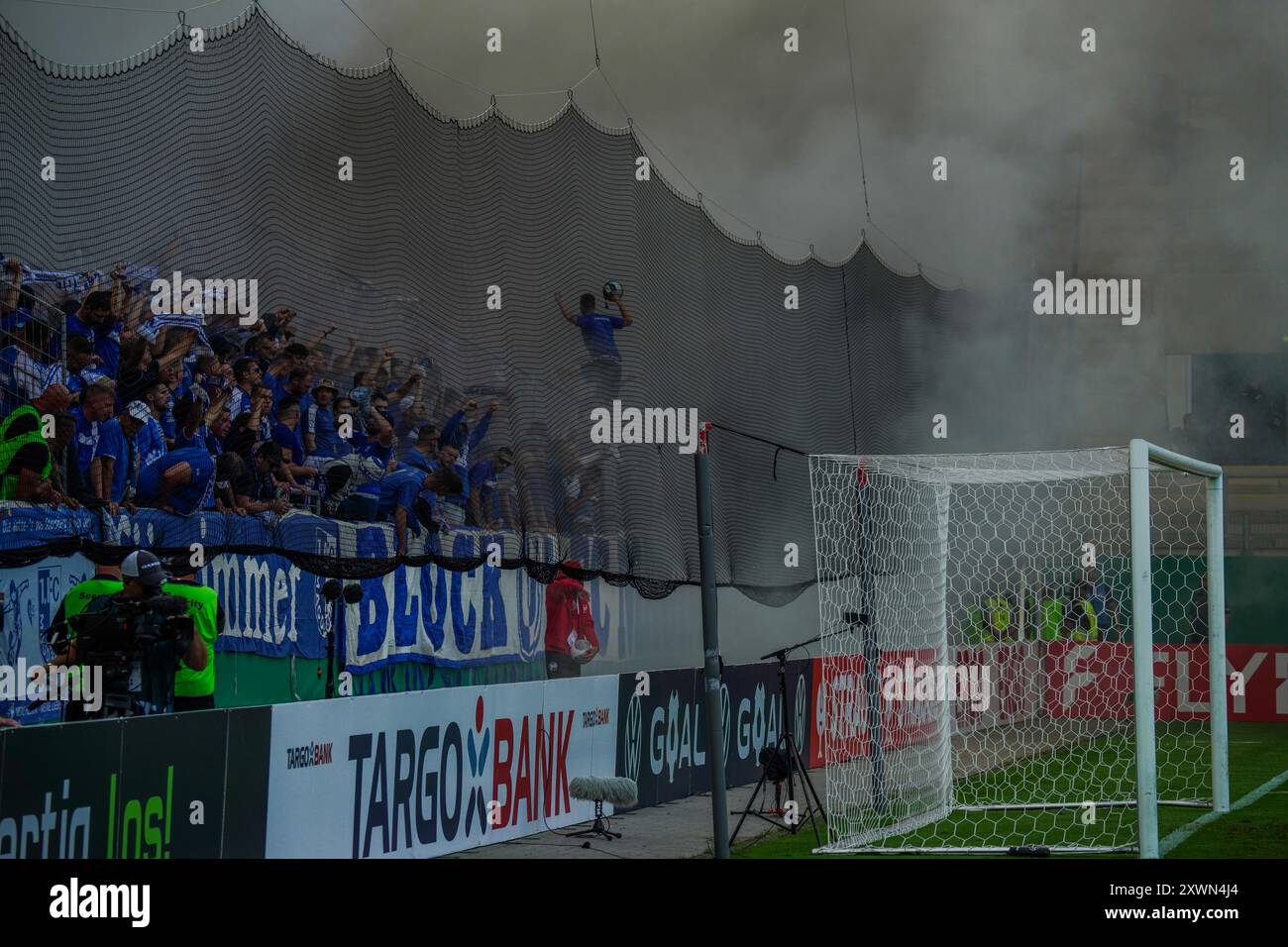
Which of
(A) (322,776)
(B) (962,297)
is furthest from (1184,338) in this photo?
(A) (322,776)

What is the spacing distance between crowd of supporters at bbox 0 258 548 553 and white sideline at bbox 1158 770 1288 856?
15.6ft

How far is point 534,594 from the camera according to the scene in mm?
10922

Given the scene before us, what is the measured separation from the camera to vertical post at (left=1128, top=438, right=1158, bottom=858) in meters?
8.11

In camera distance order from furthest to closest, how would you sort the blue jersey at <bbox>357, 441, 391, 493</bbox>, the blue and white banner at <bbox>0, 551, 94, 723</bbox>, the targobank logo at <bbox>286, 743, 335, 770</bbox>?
the blue jersey at <bbox>357, 441, 391, 493</bbox> → the targobank logo at <bbox>286, 743, 335, 770</bbox> → the blue and white banner at <bbox>0, 551, 94, 723</bbox>

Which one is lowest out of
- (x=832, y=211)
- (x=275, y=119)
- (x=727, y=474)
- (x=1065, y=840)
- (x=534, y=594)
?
(x=1065, y=840)

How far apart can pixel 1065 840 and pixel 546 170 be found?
19.7 ft

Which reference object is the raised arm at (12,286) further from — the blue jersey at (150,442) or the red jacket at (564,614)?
the red jacket at (564,614)

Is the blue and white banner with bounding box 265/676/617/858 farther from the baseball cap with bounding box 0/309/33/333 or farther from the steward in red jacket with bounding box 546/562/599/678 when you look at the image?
the baseball cap with bounding box 0/309/33/333

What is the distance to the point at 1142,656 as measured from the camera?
8289 mm

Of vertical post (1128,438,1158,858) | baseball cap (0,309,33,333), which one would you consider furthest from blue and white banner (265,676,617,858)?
vertical post (1128,438,1158,858)

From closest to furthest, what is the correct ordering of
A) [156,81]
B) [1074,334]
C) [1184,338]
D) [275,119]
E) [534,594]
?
[156,81]
[275,119]
[534,594]
[1074,334]
[1184,338]

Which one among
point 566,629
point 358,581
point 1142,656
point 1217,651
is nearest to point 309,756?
point 358,581

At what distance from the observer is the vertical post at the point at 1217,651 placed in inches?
428
